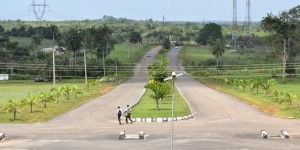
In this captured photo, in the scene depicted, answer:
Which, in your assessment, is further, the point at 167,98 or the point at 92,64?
the point at 92,64

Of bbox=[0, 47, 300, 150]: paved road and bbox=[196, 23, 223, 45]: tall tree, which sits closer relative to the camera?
bbox=[0, 47, 300, 150]: paved road

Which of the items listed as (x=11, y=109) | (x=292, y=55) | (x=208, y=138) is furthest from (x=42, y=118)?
(x=292, y=55)

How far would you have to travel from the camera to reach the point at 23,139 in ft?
103

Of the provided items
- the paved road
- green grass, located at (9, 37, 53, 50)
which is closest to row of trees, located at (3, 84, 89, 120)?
the paved road

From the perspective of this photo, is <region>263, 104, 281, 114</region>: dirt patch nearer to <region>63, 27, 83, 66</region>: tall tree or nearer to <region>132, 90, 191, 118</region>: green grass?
<region>132, 90, 191, 118</region>: green grass

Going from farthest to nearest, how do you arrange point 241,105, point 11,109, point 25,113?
point 241,105 < point 25,113 < point 11,109

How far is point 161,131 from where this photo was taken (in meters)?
33.6

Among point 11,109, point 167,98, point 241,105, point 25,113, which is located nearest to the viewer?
point 11,109

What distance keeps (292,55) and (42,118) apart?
62578mm

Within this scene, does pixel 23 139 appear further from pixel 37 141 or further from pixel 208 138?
pixel 208 138

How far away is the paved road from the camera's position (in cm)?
2905

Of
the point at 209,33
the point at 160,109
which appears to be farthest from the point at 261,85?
the point at 209,33

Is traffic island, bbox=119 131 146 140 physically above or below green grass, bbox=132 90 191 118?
below

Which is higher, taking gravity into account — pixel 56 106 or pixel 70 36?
pixel 70 36
